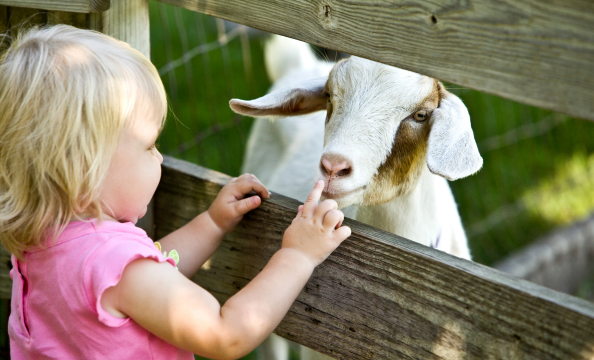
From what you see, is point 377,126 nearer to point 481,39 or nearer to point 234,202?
point 234,202

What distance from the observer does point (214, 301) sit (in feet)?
4.02

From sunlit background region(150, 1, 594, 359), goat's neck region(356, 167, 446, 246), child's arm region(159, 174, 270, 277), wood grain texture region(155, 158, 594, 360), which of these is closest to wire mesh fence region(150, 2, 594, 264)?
sunlit background region(150, 1, 594, 359)

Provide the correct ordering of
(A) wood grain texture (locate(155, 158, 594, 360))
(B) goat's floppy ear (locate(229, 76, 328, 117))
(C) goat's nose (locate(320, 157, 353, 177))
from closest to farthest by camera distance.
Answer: (A) wood grain texture (locate(155, 158, 594, 360)) < (C) goat's nose (locate(320, 157, 353, 177)) < (B) goat's floppy ear (locate(229, 76, 328, 117))

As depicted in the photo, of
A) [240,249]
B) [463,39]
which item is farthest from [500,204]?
[463,39]

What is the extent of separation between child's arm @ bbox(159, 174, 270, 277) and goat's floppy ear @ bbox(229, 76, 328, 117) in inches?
15.6

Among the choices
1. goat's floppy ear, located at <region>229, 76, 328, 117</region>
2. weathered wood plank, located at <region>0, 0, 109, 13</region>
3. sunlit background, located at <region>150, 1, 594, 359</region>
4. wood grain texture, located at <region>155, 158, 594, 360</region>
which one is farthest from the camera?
sunlit background, located at <region>150, 1, 594, 359</region>

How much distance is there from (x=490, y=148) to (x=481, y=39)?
385 centimetres

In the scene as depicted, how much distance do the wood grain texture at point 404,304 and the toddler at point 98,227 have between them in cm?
12

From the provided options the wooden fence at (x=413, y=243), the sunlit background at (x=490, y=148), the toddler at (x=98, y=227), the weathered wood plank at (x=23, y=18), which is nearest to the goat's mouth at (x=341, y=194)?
the wooden fence at (x=413, y=243)

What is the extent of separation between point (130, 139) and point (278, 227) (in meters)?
0.44

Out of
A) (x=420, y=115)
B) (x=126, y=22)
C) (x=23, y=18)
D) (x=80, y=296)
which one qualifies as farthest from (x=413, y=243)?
(x=23, y=18)

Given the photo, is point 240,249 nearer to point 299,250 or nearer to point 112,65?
point 299,250

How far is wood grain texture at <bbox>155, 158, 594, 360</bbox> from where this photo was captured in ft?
3.46

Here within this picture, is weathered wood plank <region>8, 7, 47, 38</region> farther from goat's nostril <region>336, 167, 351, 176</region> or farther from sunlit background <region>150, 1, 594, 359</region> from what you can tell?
sunlit background <region>150, 1, 594, 359</region>
